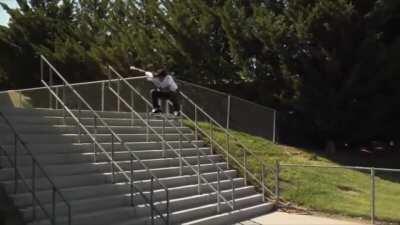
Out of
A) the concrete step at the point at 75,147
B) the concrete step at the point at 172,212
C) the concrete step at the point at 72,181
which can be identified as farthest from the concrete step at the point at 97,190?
the concrete step at the point at 75,147

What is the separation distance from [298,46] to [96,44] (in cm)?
1250

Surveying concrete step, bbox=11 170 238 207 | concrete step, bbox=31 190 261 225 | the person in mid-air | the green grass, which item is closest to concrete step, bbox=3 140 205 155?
concrete step, bbox=11 170 238 207

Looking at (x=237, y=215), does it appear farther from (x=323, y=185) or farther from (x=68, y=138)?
(x=68, y=138)

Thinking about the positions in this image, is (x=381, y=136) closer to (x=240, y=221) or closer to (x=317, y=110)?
(x=317, y=110)

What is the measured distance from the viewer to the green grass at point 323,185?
1555 centimetres

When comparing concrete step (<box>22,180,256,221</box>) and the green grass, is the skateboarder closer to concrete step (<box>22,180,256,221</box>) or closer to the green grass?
the green grass

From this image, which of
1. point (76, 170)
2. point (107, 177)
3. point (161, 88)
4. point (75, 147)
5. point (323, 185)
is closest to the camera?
point (76, 170)

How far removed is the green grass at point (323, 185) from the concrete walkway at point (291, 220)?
0.66 m

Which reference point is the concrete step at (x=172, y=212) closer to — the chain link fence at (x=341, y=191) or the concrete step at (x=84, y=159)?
the concrete step at (x=84, y=159)

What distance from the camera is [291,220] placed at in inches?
570

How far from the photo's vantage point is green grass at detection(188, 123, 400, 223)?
1555 centimetres

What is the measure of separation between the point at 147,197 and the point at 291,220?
133 inches

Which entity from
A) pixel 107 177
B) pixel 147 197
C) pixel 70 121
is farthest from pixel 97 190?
pixel 70 121

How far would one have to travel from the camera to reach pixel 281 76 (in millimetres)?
22891
